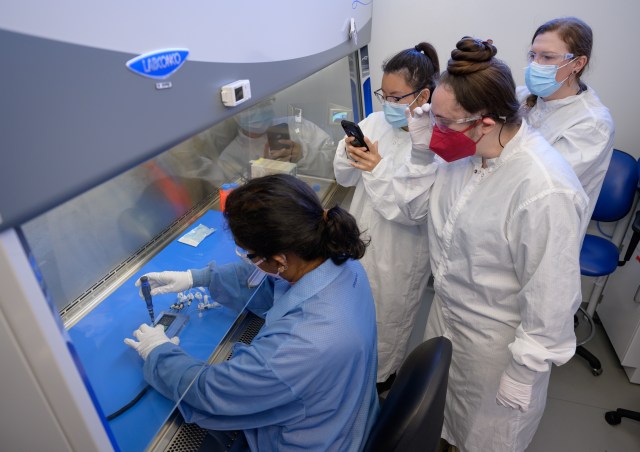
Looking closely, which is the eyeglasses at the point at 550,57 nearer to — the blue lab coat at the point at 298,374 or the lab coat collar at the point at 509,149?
the lab coat collar at the point at 509,149

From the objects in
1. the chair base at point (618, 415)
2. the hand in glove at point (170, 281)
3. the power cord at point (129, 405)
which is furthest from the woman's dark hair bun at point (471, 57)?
the chair base at point (618, 415)

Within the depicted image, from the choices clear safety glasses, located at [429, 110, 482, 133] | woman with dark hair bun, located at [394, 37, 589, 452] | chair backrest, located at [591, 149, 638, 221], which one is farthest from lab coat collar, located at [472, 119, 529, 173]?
chair backrest, located at [591, 149, 638, 221]

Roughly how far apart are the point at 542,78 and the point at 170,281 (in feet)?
5.04

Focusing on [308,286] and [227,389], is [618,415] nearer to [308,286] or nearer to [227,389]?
[308,286]

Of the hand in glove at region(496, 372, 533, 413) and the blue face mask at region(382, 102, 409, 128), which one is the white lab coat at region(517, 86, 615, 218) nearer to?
the blue face mask at region(382, 102, 409, 128)

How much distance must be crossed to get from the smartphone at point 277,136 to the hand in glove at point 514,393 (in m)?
1.40

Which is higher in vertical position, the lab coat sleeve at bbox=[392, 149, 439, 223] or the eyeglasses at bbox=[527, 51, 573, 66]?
the eyeglasses at bbox=[527, 51, 573, 66]

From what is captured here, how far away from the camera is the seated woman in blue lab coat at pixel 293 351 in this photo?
841 millimetres

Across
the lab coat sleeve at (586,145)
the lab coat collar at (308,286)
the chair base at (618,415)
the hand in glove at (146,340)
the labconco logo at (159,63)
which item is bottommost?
the chair base at (618,415)

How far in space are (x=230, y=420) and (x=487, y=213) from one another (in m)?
0.83

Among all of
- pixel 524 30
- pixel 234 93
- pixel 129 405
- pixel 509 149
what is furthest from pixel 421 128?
pixel 524 30

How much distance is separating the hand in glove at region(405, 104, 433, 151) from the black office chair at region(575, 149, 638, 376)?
132cm

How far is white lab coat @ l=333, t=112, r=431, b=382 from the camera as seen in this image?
1.48 m

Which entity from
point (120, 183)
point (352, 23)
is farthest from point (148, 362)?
point (352, 23)
